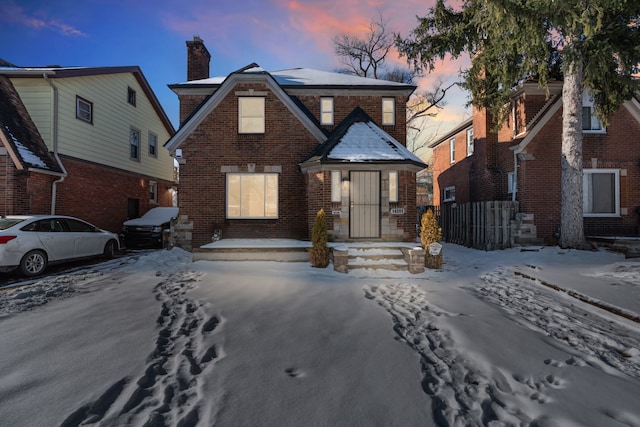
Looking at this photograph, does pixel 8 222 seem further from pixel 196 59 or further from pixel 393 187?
pixel 393 187

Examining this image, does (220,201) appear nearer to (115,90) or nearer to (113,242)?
(113,242)

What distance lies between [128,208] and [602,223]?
23.2m

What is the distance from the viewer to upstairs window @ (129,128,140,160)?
1805 centimetres

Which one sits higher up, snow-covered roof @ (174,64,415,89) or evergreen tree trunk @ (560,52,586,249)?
snow-covered roof @ (174,64,415,89)

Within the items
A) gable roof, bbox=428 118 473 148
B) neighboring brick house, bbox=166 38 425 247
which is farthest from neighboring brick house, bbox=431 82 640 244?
neighboring brick house, bbox=166 38 425 247

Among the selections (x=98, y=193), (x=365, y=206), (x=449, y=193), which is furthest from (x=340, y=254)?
(x=449, y=193)

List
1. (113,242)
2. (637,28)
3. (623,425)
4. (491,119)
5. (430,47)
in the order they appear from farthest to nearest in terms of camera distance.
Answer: (491,119) → (430,47) → (113,242) → (637,28) → (623,425)

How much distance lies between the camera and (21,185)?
1154cm

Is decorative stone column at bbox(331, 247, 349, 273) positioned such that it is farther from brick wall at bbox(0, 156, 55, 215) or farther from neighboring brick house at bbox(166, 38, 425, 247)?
brick wall at bbox(0, 156, 55, 215)

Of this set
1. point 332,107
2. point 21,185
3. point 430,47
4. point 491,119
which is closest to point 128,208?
point 21,185

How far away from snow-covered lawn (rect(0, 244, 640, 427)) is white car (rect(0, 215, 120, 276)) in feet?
6.43

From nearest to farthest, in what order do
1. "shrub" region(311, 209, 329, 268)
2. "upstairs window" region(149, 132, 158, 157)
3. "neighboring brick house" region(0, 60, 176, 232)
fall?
"shrub" region(311, 209, 329, 268), "neighboring brick house" region(0, 60, 176, 232), "upstairs window" region(149, 132, 158, 157)

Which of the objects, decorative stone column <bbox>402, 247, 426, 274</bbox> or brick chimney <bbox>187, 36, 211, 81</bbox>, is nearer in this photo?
decorative stone column <bbox>402, 247, 426, 274</bbox>

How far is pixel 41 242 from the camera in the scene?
8.50 metres
